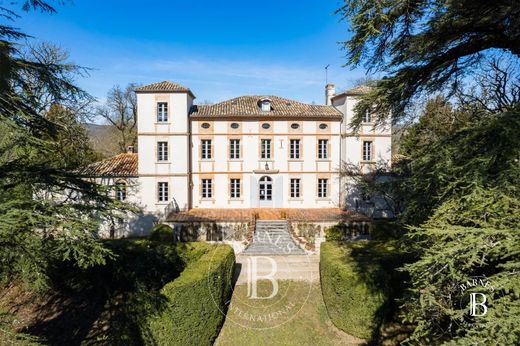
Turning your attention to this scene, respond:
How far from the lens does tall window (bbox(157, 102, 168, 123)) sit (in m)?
20.7

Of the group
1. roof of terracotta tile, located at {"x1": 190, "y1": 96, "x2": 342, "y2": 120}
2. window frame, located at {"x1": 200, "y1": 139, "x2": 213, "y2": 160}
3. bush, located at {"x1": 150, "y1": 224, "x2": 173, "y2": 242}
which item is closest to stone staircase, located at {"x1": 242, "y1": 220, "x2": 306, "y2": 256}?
bush, located at {"x1": 150, "y1": 224, "x2": 173, "y2": 242}

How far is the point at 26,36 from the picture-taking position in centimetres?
597

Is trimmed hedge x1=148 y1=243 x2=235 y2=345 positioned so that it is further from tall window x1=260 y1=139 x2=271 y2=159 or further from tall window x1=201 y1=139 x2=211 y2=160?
tall window x1=260 y1=139 x2=271 y2=159

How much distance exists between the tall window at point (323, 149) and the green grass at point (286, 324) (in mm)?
11978

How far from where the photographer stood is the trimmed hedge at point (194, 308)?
8.34 m

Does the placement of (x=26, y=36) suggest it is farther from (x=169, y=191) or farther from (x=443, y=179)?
(x=169, y=191)

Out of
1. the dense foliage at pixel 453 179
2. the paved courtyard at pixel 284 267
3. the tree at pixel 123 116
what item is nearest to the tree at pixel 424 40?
the dense foliage at pixel 453 179

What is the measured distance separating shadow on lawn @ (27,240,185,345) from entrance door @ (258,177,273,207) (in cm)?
1063

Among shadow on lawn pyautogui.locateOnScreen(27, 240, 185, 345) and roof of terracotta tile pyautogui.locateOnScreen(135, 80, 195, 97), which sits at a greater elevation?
roof of terracotta tile pyautogui.locateOnScreen(135, 80, 195, 97)

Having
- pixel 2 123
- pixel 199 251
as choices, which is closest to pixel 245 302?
pixel 199 251

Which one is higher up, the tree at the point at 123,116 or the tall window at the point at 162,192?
the tree at the point at 123,116

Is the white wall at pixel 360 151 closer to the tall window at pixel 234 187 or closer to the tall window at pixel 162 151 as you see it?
the tall window at pixel 234 187

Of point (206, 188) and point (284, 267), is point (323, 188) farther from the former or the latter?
point (284, 267)

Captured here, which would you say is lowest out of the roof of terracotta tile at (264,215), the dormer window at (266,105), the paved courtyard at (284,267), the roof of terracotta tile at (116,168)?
the paved courtyard at (284,267)
